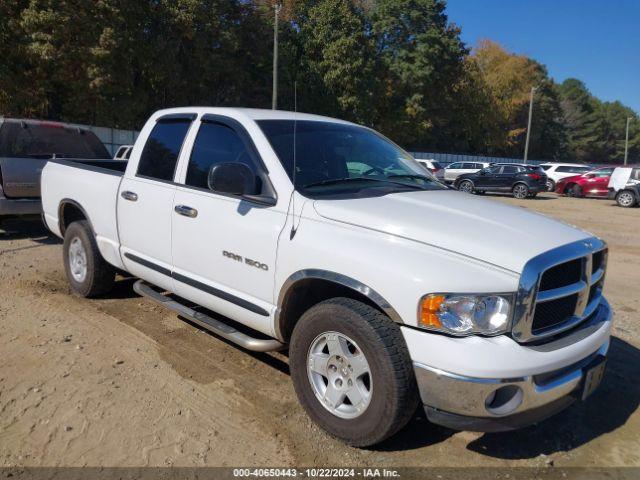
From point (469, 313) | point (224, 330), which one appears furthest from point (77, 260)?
point (469, 313)

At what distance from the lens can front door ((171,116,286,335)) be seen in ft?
11.2

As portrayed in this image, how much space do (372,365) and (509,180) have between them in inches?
952

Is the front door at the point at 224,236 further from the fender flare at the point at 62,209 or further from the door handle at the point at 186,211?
the fender flare at the point at 62,209

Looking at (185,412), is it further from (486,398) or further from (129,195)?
(129,195)

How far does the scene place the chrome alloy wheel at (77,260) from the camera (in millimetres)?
5402

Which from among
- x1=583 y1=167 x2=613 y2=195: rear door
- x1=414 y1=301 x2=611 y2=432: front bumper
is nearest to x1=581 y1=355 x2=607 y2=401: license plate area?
x1=414 y1=301 x2=611 y2=432: front bumper

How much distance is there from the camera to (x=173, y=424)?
3264 millimetres

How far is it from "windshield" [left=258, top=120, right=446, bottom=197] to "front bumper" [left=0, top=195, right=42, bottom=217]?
5603mm

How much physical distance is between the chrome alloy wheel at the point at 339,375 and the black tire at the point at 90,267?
298 cm

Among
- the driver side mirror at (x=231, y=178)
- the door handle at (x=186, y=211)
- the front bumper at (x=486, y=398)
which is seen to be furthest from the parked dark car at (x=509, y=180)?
the front bumper at (x=486, y=398)

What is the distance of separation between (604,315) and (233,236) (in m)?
2.42

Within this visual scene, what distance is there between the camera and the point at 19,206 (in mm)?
7777

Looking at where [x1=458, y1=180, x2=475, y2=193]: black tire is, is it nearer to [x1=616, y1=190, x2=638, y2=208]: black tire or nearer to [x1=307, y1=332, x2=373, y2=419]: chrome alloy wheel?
[x1=616, y1=190, x2=638, y2=208]: black tire

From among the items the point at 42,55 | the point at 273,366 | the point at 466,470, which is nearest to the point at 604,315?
the point at 466,470
